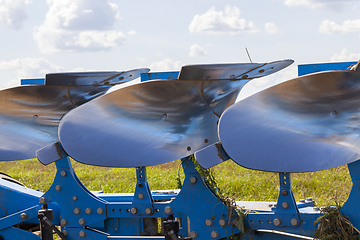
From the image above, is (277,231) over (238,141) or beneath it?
beneath

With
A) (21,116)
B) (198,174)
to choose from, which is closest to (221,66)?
(198,174)

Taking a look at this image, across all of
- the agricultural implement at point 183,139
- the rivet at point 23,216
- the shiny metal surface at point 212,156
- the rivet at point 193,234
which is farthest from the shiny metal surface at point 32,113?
the rivet at point 193,234

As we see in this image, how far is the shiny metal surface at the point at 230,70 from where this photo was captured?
2369 mm

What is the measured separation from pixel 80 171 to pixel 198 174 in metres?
6.10

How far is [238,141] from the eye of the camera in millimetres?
2152

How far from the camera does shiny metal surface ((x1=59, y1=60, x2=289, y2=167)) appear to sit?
8.48ft

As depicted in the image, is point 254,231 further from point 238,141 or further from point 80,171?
point 80,171

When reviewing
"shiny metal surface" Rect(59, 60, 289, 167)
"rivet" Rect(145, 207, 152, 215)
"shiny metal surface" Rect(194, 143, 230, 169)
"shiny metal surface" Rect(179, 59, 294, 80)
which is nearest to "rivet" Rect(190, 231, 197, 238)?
"rivet" Rect(145, 207, 152, 215)

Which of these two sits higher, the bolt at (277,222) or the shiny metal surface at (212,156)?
the shiny metal surface at (212,156)

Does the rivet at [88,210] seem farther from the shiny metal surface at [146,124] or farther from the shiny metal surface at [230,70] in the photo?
the shiny metal surface at [230,70]

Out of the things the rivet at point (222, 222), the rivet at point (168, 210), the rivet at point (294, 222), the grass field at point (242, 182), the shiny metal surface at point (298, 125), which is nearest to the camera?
the shiny metal surface at point (298, 125)

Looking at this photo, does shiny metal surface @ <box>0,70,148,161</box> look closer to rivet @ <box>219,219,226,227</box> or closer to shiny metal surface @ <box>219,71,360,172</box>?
shiny metal surface @ <box>219,71,360,172</box>

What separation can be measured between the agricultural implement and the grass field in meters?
1.95

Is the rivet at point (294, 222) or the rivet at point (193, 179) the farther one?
the rivet at point (193, 179)
